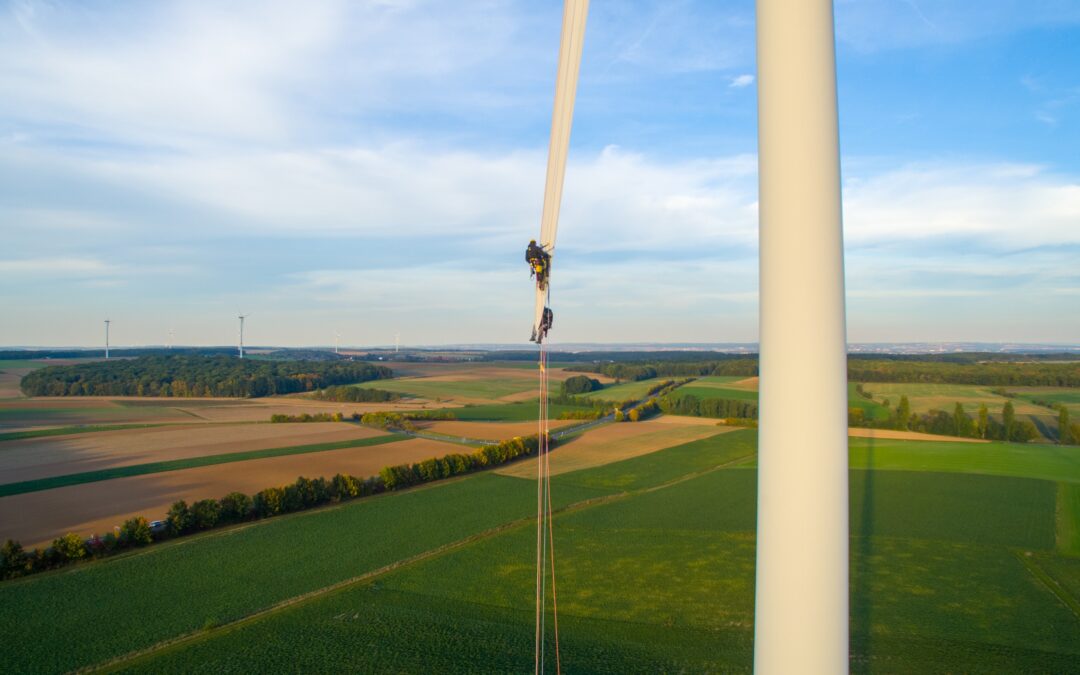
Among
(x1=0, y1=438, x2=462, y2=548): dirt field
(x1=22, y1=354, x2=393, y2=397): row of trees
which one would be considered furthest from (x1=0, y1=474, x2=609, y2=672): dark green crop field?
(x1=22, y1=354, x2=393, y2=397): row of trees

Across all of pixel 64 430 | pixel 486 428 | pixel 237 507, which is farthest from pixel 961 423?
pixel 64 430

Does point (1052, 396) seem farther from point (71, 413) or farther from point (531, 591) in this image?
point (71, 413)

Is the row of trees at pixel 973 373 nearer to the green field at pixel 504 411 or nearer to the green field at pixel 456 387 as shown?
the green field at pixel 504 411

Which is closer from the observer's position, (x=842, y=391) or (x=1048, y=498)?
(x=842, y=391)

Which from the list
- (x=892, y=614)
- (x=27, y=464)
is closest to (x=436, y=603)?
(x=892, y=614)

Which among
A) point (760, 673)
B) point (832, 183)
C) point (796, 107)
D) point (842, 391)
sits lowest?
point (760, 673)

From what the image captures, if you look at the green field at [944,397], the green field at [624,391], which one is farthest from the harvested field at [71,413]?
the green field at [944,397]

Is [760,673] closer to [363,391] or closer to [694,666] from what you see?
[694,666]
